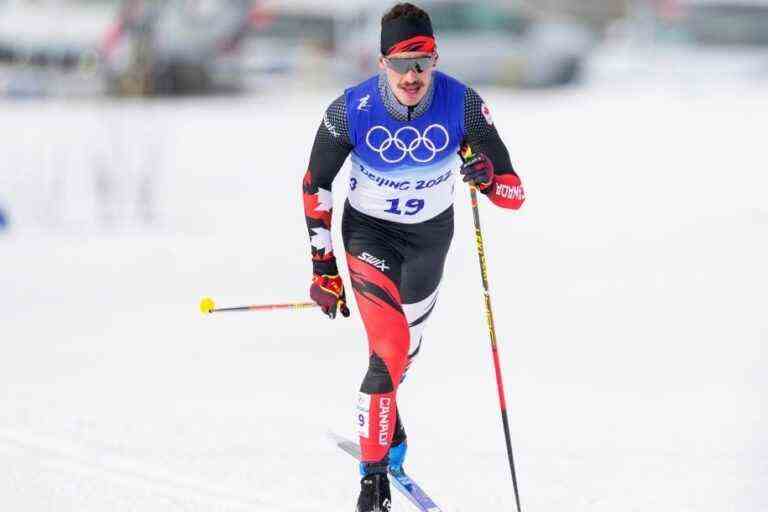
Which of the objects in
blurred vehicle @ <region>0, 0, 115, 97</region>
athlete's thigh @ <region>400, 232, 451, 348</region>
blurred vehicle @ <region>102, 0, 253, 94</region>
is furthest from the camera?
blurred vehicle @ <region>102, 0, 253, 94</region>

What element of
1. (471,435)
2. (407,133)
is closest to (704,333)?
(471,435)

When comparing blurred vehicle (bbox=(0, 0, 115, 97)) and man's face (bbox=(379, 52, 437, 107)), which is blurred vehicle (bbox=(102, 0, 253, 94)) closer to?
blurred vehicle (bbox=(0, 0, 115, 97))

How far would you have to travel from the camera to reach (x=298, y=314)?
33.7 ft

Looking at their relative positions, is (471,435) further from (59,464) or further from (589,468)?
(59,464)

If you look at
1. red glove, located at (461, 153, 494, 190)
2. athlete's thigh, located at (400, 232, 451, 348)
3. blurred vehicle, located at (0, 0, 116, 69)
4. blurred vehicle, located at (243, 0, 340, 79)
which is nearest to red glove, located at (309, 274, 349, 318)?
athlete's thigh, located at (400, 232, 451, 348)

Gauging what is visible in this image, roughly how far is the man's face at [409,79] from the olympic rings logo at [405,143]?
132mm

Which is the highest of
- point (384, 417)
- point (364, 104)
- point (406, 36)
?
point (406, 36)

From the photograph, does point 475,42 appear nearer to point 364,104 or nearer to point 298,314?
point 298,314

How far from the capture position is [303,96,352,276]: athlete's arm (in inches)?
197

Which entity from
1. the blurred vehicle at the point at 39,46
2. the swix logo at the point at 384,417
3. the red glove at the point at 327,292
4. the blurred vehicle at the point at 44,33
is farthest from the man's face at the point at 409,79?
the blurred vehicle at the point at 44,33

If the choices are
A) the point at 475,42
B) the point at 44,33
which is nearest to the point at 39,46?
the point at 44,33

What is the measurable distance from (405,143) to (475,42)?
25893 millimetres

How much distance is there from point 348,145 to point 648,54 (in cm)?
3857

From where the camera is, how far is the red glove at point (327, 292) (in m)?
5.16
